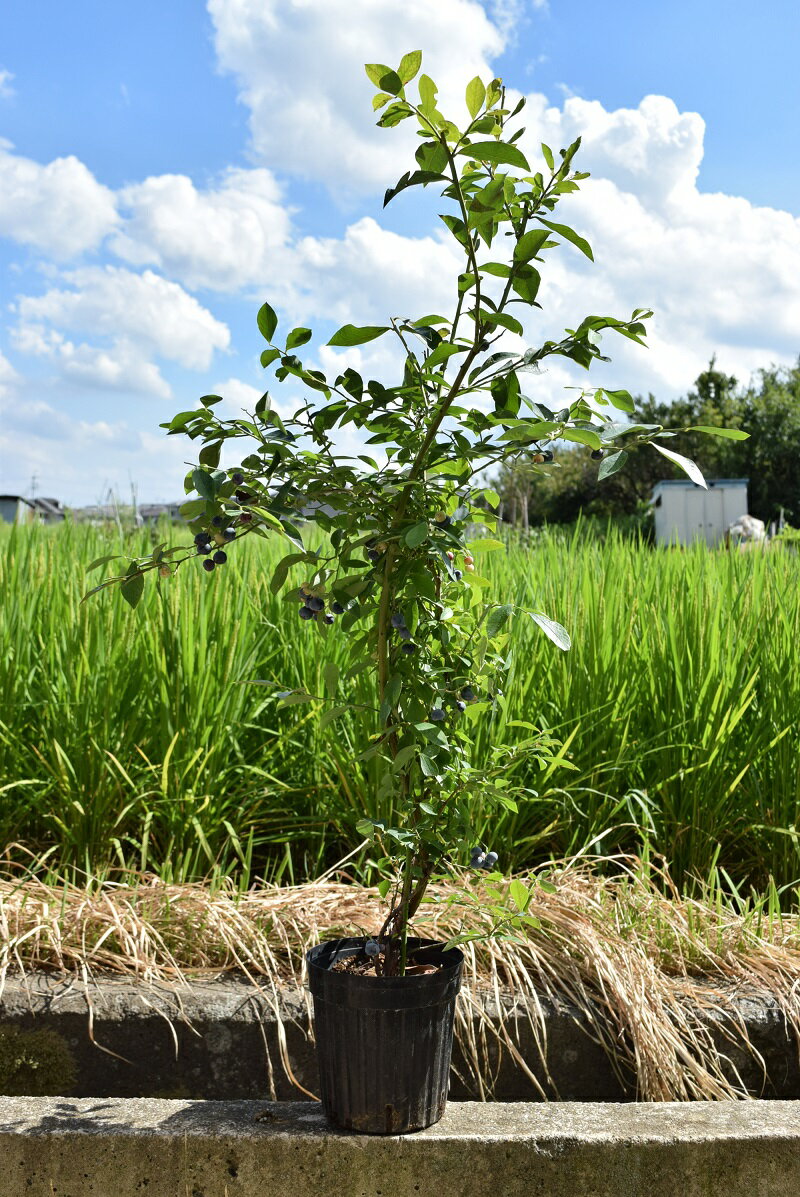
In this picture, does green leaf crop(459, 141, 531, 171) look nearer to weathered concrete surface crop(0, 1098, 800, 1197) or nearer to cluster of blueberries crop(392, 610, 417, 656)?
cluster of blueberries crop(392, 610, 417, 656)

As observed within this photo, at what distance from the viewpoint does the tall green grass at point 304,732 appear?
244 cm

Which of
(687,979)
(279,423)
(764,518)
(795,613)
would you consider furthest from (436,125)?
(764,518)

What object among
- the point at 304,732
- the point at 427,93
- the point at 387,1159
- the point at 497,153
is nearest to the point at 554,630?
the point at 497,153

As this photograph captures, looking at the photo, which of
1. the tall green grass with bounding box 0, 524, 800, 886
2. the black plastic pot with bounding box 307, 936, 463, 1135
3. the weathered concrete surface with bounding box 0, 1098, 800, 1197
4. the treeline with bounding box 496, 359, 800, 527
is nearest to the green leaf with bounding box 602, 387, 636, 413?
the black plastic pot with bounding box 307, 936, 463, 1135

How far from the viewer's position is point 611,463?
54.1 inches

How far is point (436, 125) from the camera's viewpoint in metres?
1.32

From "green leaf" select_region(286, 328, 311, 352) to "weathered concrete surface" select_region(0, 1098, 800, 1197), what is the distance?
1272mm

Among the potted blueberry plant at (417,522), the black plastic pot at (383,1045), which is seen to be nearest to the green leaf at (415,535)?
the potted blueberry plant at (417,522)

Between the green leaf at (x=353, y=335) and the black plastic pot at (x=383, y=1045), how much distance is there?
0.97 m

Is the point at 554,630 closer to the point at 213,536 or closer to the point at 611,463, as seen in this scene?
the point at 611,463

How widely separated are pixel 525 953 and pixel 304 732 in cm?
87

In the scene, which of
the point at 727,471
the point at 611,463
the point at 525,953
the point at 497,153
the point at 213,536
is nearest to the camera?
the point at 497,153

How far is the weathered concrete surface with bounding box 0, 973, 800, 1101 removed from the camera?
189 centimetres

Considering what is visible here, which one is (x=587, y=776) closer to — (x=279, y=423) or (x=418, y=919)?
(x=418, y=919)
